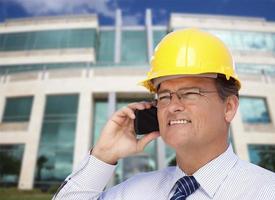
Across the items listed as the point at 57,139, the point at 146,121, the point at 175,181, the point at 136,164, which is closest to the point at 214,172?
the point at 175,181

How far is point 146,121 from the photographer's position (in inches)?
99.5

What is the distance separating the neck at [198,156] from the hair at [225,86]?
359 mm

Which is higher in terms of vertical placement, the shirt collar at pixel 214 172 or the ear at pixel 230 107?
the ear at pixel 230 107

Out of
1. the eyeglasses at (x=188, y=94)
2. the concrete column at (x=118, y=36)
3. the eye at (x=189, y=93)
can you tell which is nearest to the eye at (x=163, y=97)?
the eyeglasses at (x=188, y=94)

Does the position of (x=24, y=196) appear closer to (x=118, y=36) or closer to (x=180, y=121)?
(x=180, y=121)

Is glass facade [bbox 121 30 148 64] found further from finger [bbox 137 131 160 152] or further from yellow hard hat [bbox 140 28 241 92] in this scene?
yellow hard hat [bbox 140 28 241 92]

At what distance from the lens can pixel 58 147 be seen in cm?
2072

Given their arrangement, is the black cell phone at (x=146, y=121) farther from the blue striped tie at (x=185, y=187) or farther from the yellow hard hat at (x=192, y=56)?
the blue striped tie at (x=185, y=187)

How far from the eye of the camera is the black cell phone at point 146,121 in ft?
8.28

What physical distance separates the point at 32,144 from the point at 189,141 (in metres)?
20.5

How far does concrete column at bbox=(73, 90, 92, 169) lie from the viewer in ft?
66.4

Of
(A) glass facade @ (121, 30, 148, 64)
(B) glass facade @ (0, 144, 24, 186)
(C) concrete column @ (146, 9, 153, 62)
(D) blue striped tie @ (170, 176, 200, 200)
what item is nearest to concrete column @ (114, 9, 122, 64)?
(A) glass facade @ (121, 30, 148, 64)

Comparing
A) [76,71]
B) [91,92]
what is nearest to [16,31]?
[76,71]

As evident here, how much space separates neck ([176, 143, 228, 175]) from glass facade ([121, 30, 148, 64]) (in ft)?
82.4
